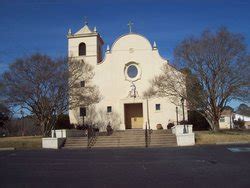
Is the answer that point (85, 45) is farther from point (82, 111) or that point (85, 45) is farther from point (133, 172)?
point (133, 172)

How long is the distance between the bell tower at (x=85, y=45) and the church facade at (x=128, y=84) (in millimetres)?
160

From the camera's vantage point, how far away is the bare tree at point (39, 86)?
30.2 metres

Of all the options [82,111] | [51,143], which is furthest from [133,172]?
[82,111]

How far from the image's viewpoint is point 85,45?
135 ft

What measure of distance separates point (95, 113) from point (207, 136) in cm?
1567

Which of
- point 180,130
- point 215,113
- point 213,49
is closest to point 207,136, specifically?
point 180,130

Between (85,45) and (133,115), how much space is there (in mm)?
9633

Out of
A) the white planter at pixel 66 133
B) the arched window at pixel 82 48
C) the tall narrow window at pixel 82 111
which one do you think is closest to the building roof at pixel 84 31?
the arched window at pixel 82 48

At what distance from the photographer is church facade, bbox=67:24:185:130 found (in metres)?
38.2

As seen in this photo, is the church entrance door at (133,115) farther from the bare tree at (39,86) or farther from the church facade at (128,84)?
the bare tree at (39,86)

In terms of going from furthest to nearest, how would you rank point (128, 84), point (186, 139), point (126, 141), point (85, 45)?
point (85, 45) < point (128, 84) < point (126, 141) < point (186, 139)

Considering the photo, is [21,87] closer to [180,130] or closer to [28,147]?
[28,147]

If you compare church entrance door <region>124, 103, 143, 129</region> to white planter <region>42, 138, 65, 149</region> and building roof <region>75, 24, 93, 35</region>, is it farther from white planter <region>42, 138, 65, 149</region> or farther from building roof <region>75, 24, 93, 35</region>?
white planter <region>42, 138, 65, 149</region>

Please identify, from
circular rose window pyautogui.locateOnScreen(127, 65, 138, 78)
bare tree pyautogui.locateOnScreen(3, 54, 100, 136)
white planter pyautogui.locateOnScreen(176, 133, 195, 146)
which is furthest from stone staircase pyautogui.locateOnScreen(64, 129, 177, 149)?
circular rose window pyautogui.locateOnScreen(127, 65, 138, 78)
